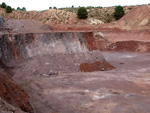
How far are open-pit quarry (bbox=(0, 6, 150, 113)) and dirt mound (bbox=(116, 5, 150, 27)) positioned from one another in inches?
216

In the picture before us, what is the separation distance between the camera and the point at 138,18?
34156 millimetres

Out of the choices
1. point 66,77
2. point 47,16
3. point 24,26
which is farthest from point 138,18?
point 66,77

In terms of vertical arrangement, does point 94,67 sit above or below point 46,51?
below

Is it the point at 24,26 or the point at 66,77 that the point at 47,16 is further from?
the point at 66,77

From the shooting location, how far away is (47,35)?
2195cm

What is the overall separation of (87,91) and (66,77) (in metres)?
3.54

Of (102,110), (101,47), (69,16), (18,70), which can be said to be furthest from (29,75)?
(69,16)

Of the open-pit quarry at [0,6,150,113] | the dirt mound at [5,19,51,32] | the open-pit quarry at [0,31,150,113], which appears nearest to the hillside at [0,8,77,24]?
the dirt mound at [5,19,51,32]

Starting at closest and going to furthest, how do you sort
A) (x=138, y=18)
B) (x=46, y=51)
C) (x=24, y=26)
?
(x=46, y=51) < (x=24, y=26) < (x=138, y=18)

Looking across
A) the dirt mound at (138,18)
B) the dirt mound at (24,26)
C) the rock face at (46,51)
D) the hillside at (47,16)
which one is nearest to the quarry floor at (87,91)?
the rock face at (46,51)

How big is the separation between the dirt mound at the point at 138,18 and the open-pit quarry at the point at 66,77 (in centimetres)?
548

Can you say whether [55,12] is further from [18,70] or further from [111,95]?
[111,95]

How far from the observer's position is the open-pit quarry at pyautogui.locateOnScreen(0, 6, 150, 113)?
30.7 ft

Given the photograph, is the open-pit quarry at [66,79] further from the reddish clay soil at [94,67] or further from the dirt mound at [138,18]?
the dirt mound at [138,18]
